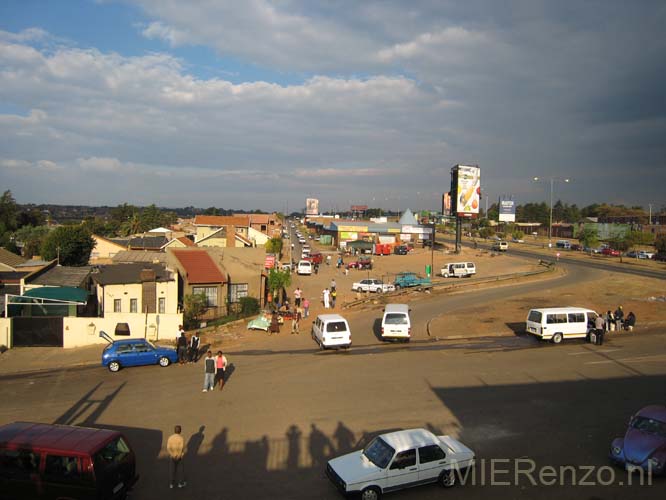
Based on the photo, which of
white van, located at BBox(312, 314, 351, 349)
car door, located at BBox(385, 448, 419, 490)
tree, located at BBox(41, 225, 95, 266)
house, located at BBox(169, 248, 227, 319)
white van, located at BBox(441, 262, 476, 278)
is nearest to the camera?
car door, located at BBox(385, 448, 419, 490)

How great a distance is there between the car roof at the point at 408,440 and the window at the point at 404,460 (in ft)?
0.30

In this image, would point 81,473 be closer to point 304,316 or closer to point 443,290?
point 304,316

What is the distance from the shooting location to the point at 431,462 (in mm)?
Answer: 9648

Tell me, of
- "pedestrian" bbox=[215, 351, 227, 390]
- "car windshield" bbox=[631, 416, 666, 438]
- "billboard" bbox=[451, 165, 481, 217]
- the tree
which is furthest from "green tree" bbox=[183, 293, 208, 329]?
"billboard" bbox=[451, 165, 481, 217]

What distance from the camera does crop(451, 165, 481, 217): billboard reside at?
71.4 metres

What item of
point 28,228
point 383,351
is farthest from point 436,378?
point 28,228

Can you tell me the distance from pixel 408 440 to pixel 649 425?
534cm

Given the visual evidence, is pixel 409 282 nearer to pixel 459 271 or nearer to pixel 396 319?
pixel 459 271

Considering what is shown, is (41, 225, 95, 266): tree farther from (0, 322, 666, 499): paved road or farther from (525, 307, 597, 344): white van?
(525, 307, 597, 344): white van

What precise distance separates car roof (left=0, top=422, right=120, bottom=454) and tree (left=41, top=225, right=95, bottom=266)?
50.1 meters

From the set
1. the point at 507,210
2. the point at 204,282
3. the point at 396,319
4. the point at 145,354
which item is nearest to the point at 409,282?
the point at 204,282

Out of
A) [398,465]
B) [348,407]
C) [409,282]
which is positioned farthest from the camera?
[409,282]
